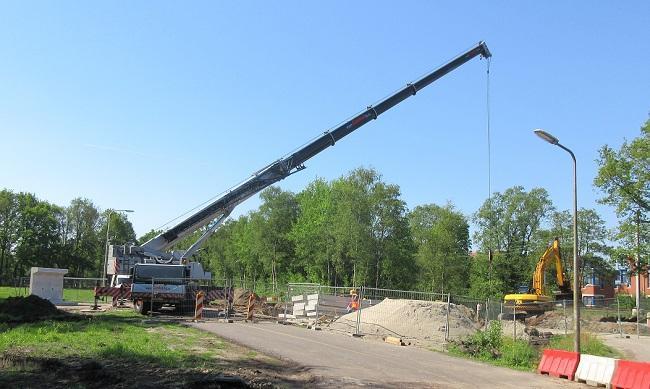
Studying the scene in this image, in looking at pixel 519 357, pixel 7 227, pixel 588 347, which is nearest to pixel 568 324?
pixel 588 347

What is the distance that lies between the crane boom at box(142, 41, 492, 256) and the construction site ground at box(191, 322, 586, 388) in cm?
932

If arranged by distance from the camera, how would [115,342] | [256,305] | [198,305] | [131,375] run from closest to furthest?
[131,375] → [115,342] → [198,305] → [256,305]

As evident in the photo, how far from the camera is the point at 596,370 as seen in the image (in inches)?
572

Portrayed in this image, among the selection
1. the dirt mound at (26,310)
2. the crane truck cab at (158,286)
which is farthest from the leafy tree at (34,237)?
the dirt mound at (26,310)

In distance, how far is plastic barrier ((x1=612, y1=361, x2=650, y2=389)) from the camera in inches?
509

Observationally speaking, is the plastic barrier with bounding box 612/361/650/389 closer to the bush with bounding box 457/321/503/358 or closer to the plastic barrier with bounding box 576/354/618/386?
the plastic barrier with bounding box 576/354/618/386

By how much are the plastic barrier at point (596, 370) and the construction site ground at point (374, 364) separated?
1.21 feet

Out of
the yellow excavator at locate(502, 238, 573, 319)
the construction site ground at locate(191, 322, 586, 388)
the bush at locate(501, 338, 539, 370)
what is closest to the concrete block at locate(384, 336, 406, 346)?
the construction site ground at locate(191, 322, 586, 388)

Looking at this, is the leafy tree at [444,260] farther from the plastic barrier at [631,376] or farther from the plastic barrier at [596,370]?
the plastic barrier at [631,376]

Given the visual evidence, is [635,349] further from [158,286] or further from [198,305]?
[158,286]

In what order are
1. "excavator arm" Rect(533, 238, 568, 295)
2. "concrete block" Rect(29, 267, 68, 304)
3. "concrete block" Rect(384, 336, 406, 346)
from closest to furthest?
"concrete block" Rect(384, 336, 406, 346), "concrete block" Rect(29, 267, 68, 304), "excavator arm" Rect(533, 238, 568, 295)

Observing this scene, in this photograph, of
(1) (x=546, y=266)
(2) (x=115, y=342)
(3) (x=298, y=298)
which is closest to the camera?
(2) (x=115, y=342)

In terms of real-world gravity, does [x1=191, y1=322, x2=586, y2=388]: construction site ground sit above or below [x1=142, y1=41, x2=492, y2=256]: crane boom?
below

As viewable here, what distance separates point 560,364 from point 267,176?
19.2 m
